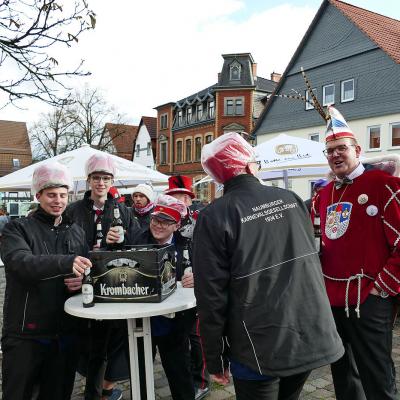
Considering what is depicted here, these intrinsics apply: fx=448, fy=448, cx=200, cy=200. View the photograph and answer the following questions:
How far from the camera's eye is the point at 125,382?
14.0 feet

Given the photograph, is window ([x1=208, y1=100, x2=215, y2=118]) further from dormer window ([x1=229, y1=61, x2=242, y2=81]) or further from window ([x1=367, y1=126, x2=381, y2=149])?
window ([x1=367, y1=126, x2=381, y2=149])

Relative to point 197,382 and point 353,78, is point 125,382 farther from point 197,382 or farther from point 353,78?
point 353,78


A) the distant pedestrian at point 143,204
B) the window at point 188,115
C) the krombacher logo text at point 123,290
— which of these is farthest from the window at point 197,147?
the krombacher logo text at point 123,290

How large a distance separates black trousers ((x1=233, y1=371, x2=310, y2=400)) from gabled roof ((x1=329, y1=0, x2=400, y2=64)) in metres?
21.8

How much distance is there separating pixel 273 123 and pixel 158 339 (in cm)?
2567

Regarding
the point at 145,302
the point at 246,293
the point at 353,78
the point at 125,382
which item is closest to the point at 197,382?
the point at 125,382

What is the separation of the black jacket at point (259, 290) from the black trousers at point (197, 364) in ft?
5.87

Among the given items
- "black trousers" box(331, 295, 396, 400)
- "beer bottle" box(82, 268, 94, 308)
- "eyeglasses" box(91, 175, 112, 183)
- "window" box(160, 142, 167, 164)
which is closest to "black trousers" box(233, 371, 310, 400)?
"black trousers" box(331, 295, 396, 400)

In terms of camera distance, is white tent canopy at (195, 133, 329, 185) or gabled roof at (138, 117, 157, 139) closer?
white tent canopy at (195, 133, 329, 185)

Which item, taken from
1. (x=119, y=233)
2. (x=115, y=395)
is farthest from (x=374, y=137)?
(x=119, y=233)

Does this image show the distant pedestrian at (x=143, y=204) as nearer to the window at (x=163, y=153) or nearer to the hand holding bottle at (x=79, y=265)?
the hand holding bottle at (x=79, y=265)

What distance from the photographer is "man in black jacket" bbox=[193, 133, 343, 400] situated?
2053 mm

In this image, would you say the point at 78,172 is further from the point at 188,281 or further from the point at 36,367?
the point at 36,367

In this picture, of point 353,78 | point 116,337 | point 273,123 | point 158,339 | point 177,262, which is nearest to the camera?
point 158,339
